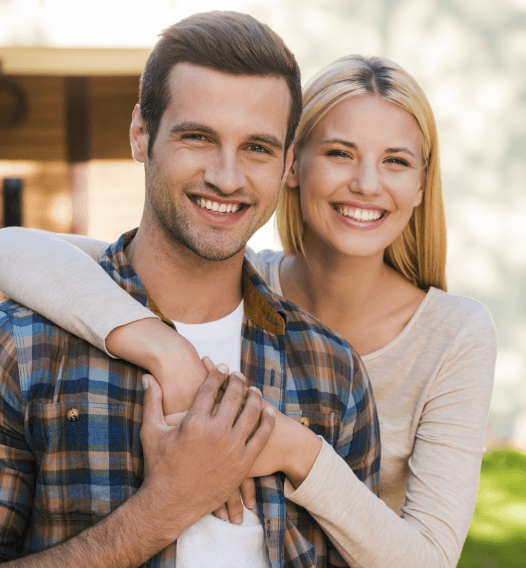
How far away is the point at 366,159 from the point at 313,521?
3.85ft

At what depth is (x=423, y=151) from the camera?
2.44 metres

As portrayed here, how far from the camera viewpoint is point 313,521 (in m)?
1.82

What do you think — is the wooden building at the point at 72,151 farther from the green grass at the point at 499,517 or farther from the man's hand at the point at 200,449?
the man's hand at the point at 200,449

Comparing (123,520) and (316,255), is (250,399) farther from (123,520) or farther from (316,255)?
(316,255)

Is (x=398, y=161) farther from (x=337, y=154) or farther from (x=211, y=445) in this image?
(x=211, y=445)

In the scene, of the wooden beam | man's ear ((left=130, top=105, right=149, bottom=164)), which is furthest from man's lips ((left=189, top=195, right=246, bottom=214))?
the wooden beam

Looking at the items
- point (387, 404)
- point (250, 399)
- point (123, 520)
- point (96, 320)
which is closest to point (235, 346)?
point (250, 399)

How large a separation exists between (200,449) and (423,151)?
147 cm

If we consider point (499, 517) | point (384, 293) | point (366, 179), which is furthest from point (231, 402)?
point (499, 517)

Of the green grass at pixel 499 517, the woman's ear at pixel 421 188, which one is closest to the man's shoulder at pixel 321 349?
the woman's ear at pixel 421 188

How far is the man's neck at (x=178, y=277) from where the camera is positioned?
1840mm

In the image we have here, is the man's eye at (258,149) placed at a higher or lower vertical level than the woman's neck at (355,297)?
higher

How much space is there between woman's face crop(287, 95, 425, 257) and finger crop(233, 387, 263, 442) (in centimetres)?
91

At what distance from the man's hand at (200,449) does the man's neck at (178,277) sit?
1.10 feet
